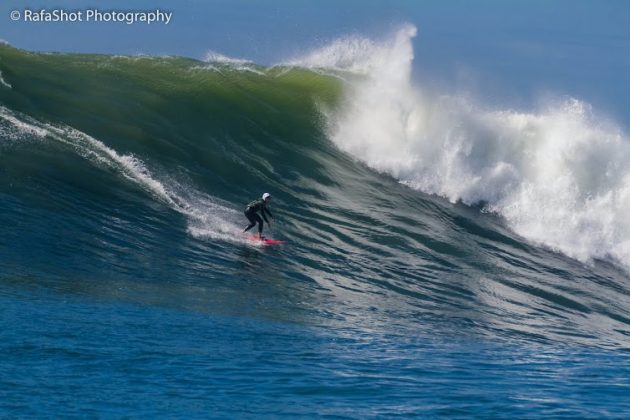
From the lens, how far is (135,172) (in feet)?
56.6

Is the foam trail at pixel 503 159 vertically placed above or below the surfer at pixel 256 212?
above

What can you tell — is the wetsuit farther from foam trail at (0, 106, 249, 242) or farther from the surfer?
foam trail at (0, 106, 249, 242)

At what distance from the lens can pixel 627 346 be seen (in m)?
12.3

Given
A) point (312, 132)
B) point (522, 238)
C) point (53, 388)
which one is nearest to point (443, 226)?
point (522, 238)

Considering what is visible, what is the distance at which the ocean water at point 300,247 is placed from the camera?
838cm

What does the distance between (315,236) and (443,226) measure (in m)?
3.51

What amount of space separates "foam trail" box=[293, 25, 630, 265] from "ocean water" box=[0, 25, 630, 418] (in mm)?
69

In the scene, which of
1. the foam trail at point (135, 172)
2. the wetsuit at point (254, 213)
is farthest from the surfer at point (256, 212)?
the foam trail at point (135, 172)

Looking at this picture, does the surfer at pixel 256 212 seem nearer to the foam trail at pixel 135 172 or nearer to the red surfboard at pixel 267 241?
the red surfboard at pixel 267 241

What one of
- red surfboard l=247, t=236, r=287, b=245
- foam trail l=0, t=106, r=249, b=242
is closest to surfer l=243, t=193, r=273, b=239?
red surfboard l=247, t=236, r=287, b=245

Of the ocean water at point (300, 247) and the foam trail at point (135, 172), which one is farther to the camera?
the foam trail at point (135, 172)

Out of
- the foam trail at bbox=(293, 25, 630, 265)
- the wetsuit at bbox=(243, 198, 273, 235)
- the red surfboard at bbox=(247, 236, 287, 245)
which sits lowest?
the red surfboard at bbox=(247, 236, 287, 245)

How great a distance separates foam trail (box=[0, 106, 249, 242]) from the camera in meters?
16.3

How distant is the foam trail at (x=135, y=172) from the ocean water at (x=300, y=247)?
57mm
